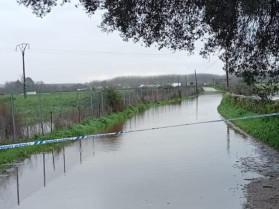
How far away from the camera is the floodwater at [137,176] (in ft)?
23.7

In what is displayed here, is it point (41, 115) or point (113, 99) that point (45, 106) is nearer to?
point (113, 99)

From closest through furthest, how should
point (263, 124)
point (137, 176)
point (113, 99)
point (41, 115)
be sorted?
point (137, 176), point (263, 124), point (41, 115), point (113, 99)

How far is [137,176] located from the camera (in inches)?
363

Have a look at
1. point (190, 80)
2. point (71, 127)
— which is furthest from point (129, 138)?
point (190, 80)

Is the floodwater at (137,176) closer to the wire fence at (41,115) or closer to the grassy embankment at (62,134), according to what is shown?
the grassy embankment at (62,134)

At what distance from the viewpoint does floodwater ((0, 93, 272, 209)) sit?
284 inches

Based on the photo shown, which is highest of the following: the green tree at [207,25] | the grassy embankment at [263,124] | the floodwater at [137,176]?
the green tree at [207,25]

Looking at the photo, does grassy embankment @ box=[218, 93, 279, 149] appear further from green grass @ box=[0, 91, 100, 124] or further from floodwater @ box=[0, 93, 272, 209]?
green grass @ box=[0, 91, 100, 124]

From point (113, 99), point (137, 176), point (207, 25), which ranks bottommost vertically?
point (137, 176)

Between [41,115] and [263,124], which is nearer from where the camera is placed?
[263,124]

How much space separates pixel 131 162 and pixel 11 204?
4182 millimetres

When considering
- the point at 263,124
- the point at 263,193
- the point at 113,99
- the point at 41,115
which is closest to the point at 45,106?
the point at 113,99

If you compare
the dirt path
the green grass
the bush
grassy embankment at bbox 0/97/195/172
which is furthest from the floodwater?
the bush

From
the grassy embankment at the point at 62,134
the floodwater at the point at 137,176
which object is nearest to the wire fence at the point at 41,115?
the grassy embankment at the point at 62,134
